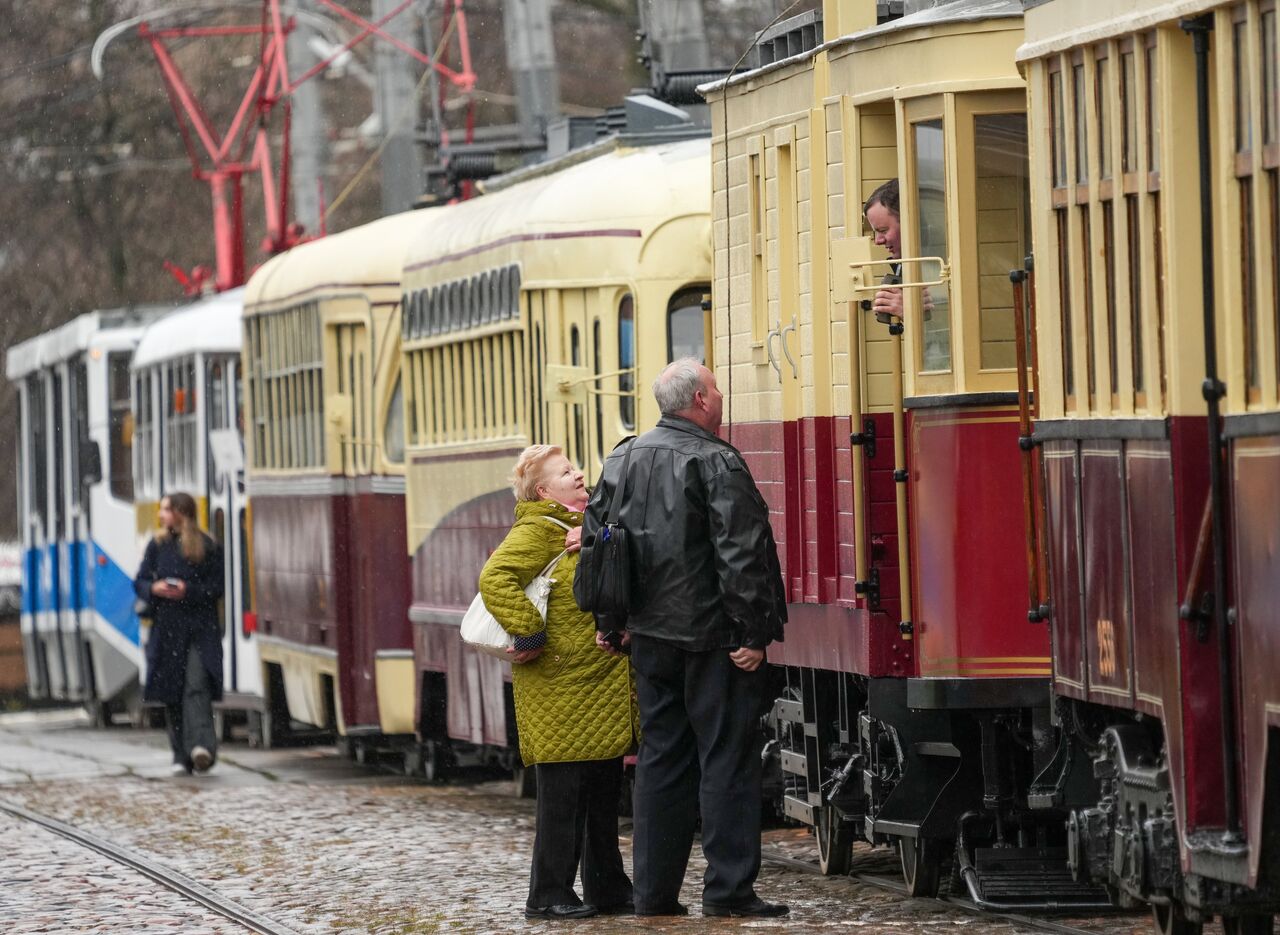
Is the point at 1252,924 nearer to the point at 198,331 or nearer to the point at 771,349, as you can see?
the point at 771,349

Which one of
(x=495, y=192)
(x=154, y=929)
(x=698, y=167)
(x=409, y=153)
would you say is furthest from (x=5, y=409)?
(x=154, y=929)

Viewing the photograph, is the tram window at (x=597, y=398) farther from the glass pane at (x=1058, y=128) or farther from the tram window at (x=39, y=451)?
the tram window at (x=39, y=451)

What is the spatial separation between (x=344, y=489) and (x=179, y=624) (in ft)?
4.07

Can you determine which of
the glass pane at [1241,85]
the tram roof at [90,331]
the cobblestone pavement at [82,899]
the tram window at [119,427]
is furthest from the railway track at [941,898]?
the tram roof at [90,331]

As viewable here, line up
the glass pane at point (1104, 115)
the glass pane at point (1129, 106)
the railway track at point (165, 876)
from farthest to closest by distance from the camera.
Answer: the railway track at point (165, 876) → the glass pane at point (1104, 115) → the glass pane at point (1129, 106)

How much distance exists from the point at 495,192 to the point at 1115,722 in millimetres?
9151

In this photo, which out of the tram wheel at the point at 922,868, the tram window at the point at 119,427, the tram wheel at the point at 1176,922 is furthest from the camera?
the tram window at the point at 119,427

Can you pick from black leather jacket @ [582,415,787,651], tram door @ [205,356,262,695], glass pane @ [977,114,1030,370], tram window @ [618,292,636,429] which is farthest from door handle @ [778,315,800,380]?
tram door @ [205,356,262,695]

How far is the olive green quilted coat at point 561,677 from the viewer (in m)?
11.2

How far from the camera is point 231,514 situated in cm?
2378

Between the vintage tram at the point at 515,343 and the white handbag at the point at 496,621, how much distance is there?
3063mm

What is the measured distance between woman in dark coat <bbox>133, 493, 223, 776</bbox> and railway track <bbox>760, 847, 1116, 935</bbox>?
20.5 feet

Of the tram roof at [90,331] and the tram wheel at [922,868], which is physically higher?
the tram roof at [90,331]

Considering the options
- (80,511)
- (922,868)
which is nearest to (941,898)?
(922,868)
